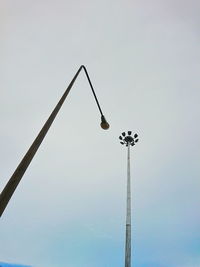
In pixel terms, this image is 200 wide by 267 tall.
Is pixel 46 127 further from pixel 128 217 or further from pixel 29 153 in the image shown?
pixel 128 217

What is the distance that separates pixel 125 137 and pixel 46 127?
20358 mm

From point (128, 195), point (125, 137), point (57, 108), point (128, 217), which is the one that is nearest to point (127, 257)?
point (128, 217)

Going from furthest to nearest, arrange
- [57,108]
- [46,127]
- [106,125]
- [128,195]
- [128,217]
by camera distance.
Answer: [128,195] < [128,217] < [106,125] < [57,108] < [46,127]

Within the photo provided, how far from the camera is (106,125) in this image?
7891mm

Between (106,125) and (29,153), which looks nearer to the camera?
(29,153)

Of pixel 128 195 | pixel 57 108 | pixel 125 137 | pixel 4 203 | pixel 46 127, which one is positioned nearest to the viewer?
pixel 4 203

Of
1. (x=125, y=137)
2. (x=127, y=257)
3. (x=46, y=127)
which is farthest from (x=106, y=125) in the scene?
(x=125, y=137)

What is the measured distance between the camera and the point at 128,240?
17.0 m

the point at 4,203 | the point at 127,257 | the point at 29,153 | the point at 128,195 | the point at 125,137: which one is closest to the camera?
the point at 4,203

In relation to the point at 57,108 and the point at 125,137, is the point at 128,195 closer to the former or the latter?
the point at 125,137

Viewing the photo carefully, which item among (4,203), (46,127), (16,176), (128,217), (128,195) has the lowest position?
(4,203)

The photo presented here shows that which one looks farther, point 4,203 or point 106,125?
point 106,125

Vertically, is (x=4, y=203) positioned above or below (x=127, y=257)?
below

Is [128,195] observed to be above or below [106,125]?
above
